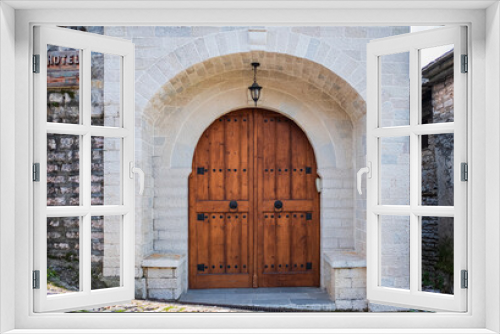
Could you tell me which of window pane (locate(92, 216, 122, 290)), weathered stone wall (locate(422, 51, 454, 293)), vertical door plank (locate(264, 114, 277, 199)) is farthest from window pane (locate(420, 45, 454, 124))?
window pane (locate(92, 216, 122, 290))

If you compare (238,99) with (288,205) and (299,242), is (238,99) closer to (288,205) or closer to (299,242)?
(288,205)

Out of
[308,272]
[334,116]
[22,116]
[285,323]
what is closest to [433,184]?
[334,116]

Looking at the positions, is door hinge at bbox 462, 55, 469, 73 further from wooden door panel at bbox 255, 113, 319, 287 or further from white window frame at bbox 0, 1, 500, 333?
wooden door panel at bbox 255, 113, 319, 287

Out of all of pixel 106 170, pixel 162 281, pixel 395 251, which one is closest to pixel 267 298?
pixel 162 281

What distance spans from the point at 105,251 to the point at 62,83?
1810 millimetres

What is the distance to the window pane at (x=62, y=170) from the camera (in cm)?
407

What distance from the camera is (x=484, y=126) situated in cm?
156

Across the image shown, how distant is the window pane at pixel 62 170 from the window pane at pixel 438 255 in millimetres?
4295

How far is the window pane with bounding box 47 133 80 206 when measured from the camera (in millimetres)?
4070

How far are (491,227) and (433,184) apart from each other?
12.6 feet

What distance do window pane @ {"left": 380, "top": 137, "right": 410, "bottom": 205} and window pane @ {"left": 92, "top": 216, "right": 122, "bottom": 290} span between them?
2.70 meters

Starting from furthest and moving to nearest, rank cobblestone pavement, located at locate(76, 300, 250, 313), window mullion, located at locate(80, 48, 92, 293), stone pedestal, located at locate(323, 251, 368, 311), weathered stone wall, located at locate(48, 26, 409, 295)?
stone pedestal, located at locate(323, 251, 368, 311)
weathered stone wall, located at locate(48, 26, 409, 295)
cobblestone pavement, located at locate(76, 300, 250, 313)
window mullion, located at locate(80, 48, 92, 293)

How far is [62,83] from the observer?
412 cm

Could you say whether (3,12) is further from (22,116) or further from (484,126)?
(484,126)
